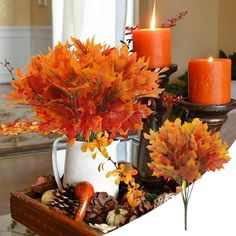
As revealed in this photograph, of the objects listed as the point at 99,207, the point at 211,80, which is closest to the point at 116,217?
the point at 99,207

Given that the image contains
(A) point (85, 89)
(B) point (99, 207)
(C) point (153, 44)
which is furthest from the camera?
(C) point (153, 44)

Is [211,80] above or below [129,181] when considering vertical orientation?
above

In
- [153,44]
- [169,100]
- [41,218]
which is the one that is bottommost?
[41,218]

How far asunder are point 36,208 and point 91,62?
0.89 feet

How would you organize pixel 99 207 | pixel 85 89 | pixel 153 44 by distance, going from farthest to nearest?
pixel 153 44 → pixel 99 207 → pixel 85 89

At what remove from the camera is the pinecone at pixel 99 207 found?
727mm

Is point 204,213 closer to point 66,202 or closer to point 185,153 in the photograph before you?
point 185,153

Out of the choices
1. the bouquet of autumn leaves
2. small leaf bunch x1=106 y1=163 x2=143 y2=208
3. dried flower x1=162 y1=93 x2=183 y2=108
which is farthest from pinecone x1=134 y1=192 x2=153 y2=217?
dried flower x1=162 y1=93 x2=183 y2=108

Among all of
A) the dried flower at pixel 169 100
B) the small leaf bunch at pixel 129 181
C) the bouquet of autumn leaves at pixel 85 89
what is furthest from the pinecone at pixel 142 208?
the dried flower at pixel 169 100

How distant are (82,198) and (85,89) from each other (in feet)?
0.60

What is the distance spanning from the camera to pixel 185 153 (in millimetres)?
526

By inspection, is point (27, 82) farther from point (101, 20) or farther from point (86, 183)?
point (101, 20)

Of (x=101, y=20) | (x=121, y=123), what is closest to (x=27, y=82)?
(x=121, y=123)

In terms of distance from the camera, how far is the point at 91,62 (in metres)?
0.64
